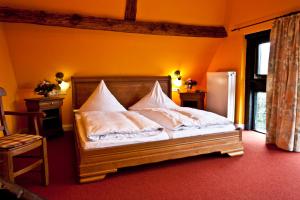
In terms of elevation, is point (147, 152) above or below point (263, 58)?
below

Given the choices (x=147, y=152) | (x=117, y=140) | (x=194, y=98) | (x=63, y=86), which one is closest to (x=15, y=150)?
(x=117, y=140)

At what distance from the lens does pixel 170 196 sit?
202cm

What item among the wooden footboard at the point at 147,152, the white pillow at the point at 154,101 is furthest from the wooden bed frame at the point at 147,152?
the white pillow at the point at 154,101

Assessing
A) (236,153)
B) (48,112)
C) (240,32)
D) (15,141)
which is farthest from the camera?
(240,32)

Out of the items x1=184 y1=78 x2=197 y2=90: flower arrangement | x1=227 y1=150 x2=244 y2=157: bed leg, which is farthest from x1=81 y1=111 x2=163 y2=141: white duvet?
x1=184 y1=78 x2=197 y2=90: flower arrangement

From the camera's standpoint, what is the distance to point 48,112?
4.02m

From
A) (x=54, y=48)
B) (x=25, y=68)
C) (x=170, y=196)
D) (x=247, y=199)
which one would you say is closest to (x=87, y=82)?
(x=54, y=48)

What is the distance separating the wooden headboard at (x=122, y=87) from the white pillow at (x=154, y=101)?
0.25 meters

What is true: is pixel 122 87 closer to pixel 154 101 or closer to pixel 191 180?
pixel 154 101

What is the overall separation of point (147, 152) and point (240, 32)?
3.29 meters

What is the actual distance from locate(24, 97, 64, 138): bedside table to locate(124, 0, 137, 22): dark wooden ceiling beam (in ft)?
6.58

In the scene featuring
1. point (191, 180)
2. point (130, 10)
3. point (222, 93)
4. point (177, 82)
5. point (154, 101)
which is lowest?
point (191, 180)

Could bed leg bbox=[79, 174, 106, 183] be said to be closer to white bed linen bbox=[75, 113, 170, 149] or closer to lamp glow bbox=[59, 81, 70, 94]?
white bed linen bbox=[75, 113, 170, 149]

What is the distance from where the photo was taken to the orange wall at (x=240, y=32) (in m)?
3.72
